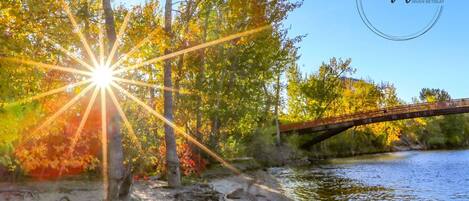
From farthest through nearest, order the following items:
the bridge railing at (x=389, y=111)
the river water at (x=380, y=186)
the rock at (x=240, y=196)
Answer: the bridge railing at (x=389, y=111) → the river water at (x=380, y=186) → the rock at (x=240, y=196)

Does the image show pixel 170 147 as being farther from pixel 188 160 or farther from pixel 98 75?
pixel 188 160

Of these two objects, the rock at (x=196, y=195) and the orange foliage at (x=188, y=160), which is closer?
the rock at (x=196, y=195)

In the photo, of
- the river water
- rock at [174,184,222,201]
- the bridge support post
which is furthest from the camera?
the bridge support post

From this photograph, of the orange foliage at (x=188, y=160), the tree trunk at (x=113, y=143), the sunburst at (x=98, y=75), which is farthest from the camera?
the orange foliage at (x=188, y=160)

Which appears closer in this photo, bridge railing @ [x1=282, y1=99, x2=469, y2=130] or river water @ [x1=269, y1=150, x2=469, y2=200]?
river water @ [x1=269, y1=150, x2=469, y2=200]

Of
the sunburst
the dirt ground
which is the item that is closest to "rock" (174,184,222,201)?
the dirt ground

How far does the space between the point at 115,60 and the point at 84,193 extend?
5882 millimetres

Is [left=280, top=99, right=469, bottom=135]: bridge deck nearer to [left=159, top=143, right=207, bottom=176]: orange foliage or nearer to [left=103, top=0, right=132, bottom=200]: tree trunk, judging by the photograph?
[left=159, top=143, right=207, bottom=176]: orange foliage

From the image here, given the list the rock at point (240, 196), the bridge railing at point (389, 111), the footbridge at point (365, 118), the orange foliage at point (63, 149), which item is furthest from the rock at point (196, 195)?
the bridge railing at point (389, 111)

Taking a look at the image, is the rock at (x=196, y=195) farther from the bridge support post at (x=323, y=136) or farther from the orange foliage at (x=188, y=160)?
the bridge support post at (x=323, y=136)

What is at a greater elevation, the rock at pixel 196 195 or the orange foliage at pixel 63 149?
the orange foliage at pixel 63 149

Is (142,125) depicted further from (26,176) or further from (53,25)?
(53,25)

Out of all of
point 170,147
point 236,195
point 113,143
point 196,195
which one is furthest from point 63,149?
point 236,195

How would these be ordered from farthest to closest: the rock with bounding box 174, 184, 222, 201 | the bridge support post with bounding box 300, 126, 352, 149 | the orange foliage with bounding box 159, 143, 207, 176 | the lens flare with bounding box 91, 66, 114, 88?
the bridge support post with bounding box 300, 126, 352, 149, the orange foliage with bounding box 159, 143, 207, 176, the rock with bounding box 174, 184, 222, 201, the lens flare with bounding box 91, 66, 114, 88
